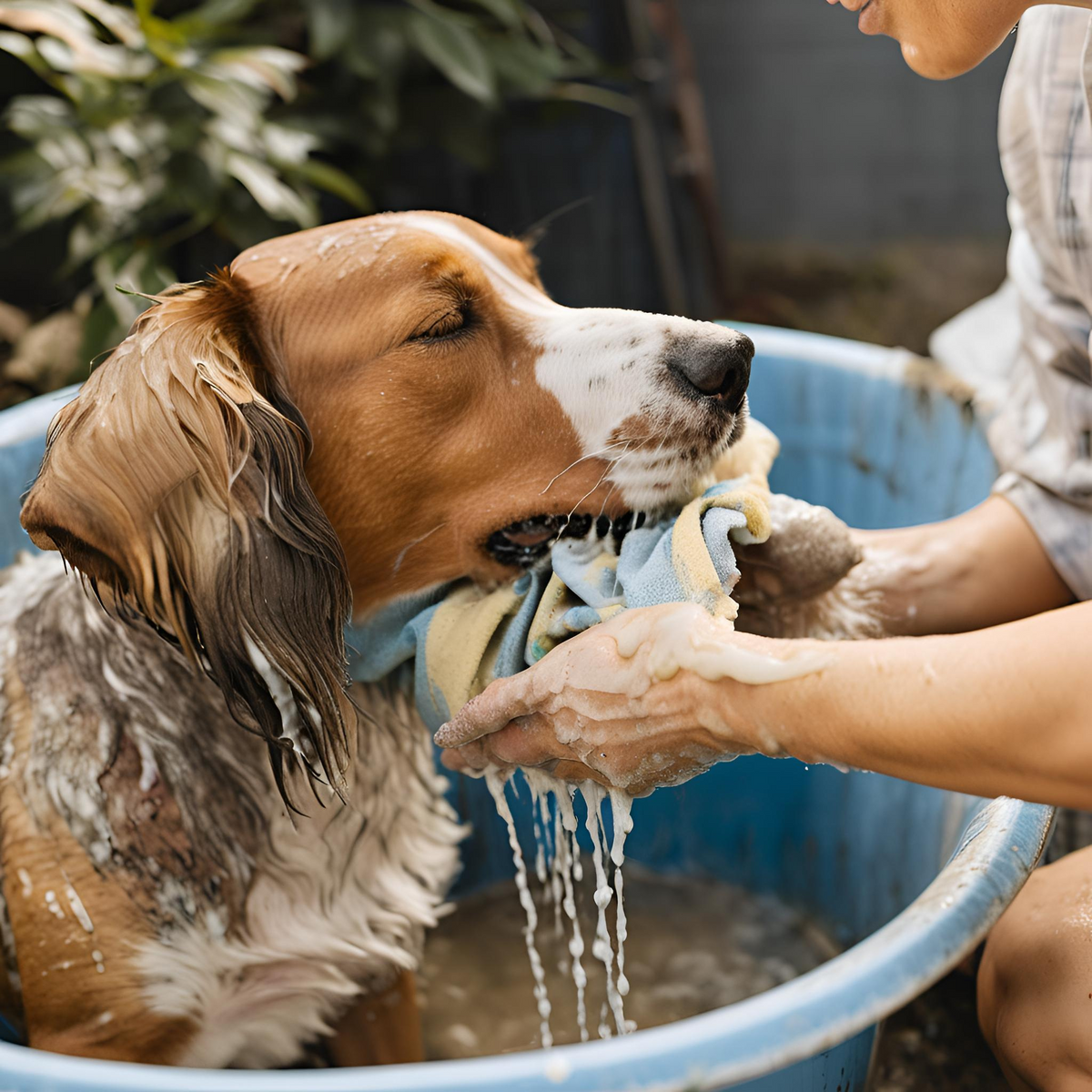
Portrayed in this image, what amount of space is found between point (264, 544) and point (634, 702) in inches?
17.7

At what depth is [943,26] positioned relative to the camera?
148cm

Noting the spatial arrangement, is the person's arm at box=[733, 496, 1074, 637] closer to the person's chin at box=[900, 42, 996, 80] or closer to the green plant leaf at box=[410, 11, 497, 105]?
the person's chin at box=[900, 42, 996, 80]

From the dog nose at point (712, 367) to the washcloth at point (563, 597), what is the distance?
12cm

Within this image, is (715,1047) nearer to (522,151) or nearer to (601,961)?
(601,961)

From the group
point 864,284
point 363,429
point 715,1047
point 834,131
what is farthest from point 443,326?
point 834,131

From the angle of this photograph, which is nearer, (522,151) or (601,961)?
(601,961)

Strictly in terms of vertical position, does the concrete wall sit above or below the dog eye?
below

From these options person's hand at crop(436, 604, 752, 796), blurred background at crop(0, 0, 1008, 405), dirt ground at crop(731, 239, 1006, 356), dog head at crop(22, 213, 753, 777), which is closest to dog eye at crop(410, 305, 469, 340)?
dog head at crop(22, 213, 753, 777)

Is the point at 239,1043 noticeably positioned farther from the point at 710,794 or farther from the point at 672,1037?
the point at 710,794

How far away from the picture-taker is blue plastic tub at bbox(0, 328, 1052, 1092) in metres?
0.91

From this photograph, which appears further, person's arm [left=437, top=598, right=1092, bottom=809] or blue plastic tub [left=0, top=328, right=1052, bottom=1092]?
person's arm [left=437, top=598, right=1092, bottom=809]

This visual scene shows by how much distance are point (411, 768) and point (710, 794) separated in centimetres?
93

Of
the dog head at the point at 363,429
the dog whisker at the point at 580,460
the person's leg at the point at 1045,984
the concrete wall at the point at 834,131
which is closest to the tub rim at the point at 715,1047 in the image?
the person's leg at the point at 1045,984

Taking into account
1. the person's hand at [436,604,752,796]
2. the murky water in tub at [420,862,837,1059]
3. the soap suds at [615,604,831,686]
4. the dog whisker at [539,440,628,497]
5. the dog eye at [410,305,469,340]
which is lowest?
the murky water in tub at [420,862,837,1059]
